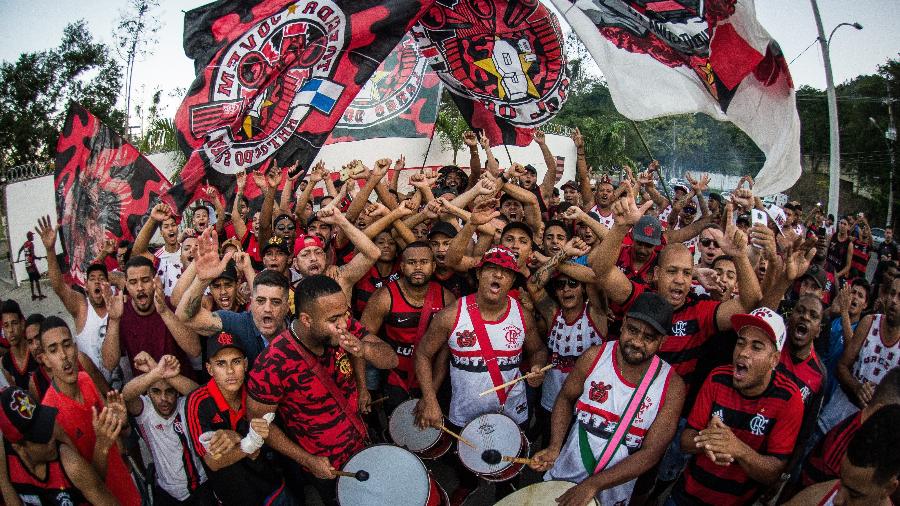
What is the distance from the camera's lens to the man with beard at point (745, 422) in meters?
2.93

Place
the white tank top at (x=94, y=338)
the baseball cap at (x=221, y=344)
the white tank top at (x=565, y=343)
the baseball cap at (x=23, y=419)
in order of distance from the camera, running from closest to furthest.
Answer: the baseball cap at (x=23, y=419) < the baseball cap at (x=221, y=344) < the white tank top at (x=565, y=343) < the white tank top at (x=94, y=338)

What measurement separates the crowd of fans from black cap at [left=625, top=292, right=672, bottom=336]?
1 cm

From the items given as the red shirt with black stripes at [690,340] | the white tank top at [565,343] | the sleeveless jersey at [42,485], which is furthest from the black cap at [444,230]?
the sleeveless jersey at [42,485]

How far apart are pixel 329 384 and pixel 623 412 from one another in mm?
1775

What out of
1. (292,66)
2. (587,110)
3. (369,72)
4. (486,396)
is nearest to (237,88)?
(292,66)

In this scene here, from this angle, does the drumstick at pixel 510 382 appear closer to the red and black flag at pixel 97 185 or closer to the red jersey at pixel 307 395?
the red jersey at pixel 307 395

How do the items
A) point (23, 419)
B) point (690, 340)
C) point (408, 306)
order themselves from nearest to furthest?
point (23, 419), point (690, 340), point (408, 306)

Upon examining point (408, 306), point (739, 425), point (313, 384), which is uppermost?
point (408, 306)

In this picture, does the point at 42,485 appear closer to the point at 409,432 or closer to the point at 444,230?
the point at 409,432

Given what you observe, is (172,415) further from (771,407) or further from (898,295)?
(898,295)

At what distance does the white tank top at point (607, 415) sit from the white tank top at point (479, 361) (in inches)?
26.4

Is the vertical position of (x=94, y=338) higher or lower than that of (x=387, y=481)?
higher

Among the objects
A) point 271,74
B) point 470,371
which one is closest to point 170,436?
point 470,371

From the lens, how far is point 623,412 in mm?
3334
